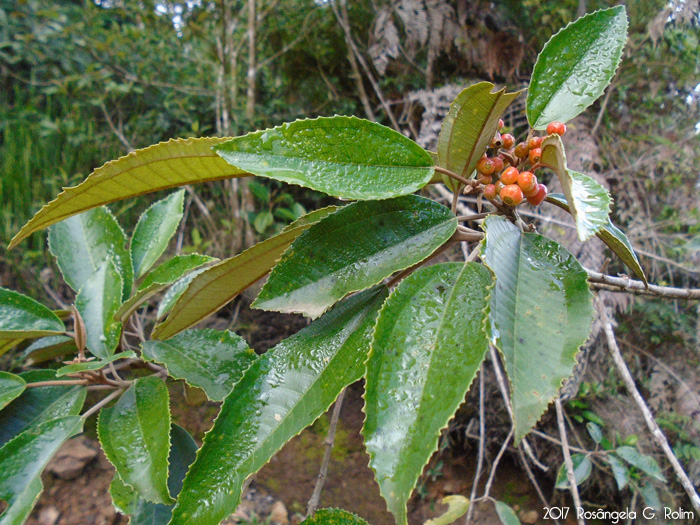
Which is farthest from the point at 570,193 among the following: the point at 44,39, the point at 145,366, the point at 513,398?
the point at 44,39

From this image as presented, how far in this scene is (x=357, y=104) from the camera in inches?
109

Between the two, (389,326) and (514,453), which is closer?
(389,326)

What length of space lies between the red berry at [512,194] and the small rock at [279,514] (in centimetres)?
184

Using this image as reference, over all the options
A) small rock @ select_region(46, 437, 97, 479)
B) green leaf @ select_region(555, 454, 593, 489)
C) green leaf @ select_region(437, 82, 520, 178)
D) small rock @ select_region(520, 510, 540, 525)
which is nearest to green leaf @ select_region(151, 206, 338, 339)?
green leaf @ select_region(437, 82, 520, 178)

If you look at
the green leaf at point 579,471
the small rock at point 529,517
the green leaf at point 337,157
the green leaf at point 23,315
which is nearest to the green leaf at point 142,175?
the green leaf at point 337,157

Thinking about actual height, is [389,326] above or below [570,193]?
below

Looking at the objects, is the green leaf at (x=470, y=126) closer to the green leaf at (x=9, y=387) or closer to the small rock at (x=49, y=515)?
the green leaf at (x=9, y=387)

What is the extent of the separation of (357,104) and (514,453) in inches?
88.5

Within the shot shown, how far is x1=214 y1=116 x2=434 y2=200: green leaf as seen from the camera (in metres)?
0.41

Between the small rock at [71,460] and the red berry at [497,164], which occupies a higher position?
the red berry at [497,164]

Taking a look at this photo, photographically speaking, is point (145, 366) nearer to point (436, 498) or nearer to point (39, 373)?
point (39, 373)

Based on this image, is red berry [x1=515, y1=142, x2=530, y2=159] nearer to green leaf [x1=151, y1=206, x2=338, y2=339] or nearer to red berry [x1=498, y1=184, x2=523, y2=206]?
red berry [x1=498, y1=184, x2=523, y2=206]

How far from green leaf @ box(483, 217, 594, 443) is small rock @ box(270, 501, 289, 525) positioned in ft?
5.96

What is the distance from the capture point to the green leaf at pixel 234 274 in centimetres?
50
